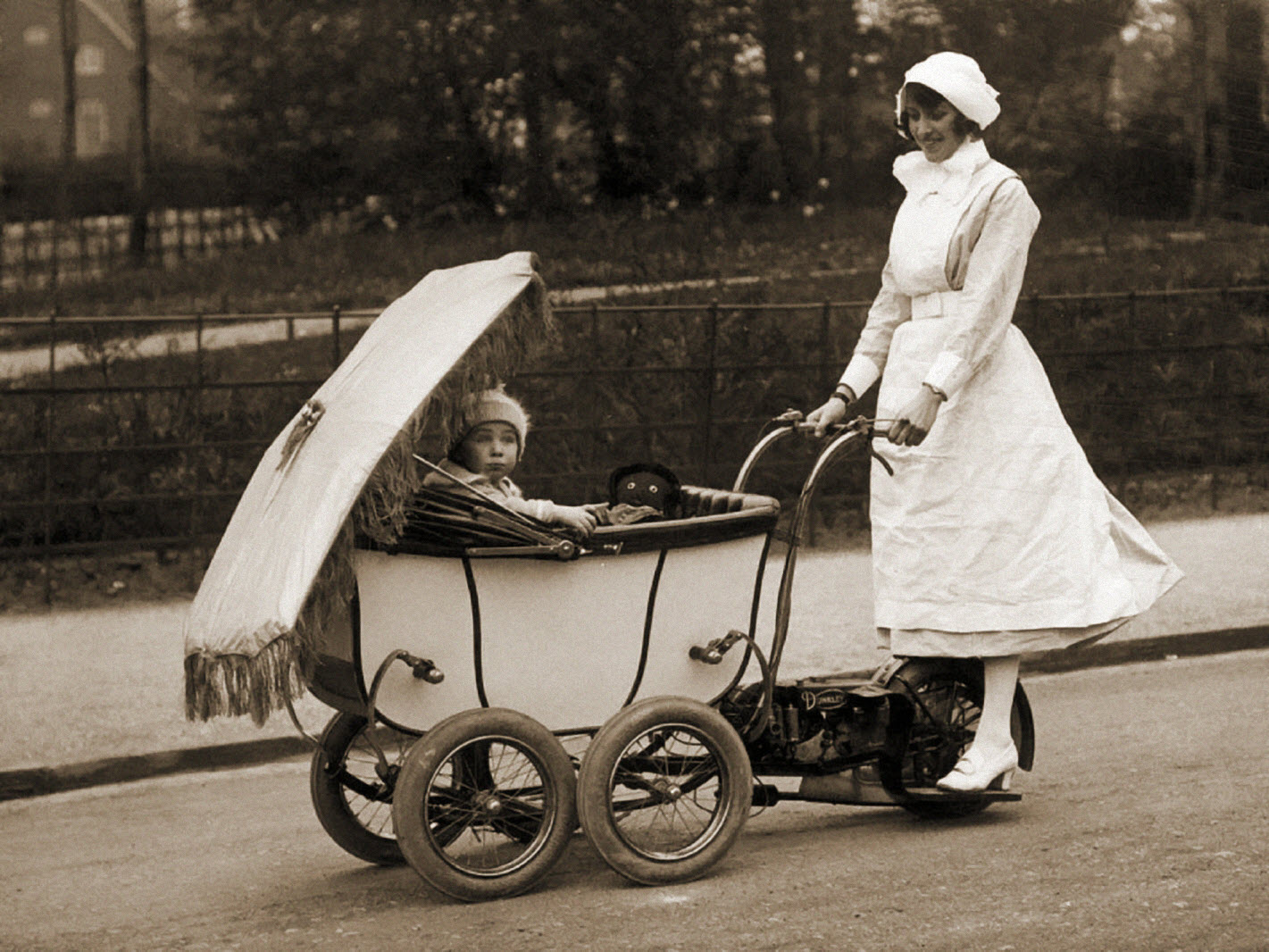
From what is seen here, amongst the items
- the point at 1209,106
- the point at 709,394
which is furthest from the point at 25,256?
the point at 1209,106

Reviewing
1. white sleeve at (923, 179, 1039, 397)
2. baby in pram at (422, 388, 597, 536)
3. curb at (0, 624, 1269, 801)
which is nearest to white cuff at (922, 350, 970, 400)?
white sleeve at (923, 179, 1039, 397)

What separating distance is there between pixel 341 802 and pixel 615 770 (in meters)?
0.83

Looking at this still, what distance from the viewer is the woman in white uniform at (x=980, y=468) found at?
4.92 metres

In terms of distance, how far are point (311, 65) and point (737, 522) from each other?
236 inches

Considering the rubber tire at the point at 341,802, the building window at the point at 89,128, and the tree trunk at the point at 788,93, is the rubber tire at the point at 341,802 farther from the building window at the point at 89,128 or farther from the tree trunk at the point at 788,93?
the tree trunk at the point at 788,93

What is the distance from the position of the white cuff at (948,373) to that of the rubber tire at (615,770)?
104 cm

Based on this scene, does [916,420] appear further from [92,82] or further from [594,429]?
[92,82]

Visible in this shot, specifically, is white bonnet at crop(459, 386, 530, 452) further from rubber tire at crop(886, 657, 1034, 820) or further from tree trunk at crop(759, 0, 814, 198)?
tree trunk at crop(759, 0, 814, 198)

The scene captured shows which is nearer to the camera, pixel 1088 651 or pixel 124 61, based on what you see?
pixel 1088 651

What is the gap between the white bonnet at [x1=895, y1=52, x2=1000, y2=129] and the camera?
485cm

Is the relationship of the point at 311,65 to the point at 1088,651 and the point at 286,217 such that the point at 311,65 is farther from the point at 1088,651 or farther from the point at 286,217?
the point at 1088,651

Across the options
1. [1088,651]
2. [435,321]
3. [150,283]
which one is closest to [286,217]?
[150,283]

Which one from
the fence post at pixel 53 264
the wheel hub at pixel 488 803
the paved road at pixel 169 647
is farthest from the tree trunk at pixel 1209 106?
the wheel hub at pixel 488 803

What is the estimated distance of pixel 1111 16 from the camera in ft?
37.5
